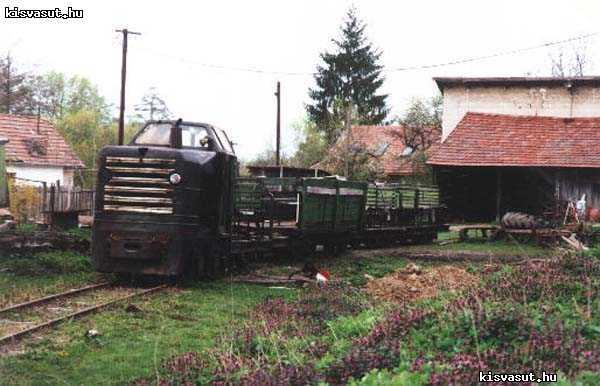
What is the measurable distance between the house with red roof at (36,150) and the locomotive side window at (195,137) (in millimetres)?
30141

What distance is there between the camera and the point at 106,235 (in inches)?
533

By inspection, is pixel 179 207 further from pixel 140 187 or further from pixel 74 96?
pixel 74 96

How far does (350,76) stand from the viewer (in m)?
60.8

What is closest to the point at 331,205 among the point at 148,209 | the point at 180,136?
the point at 180,136

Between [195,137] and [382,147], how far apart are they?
141 feet

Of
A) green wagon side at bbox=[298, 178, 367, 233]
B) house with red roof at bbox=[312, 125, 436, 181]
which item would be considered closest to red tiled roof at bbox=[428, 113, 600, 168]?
house with red roof at bbox=[312, 125, 436, 181]

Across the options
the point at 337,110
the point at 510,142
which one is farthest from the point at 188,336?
the point at 337,110

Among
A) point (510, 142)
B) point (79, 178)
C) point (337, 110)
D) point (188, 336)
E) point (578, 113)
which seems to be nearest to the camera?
point (188, 336)

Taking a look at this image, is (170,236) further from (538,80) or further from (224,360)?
(538,80)

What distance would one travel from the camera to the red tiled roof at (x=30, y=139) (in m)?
43.8

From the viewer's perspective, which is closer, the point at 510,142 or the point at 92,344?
the point at 92,344

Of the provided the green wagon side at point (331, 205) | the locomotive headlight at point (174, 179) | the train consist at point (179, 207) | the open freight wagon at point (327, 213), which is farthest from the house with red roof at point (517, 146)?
the locomotive headlight at point (174, 179)

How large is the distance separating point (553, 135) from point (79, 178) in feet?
126

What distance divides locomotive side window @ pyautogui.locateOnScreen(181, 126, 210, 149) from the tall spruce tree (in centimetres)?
4556
